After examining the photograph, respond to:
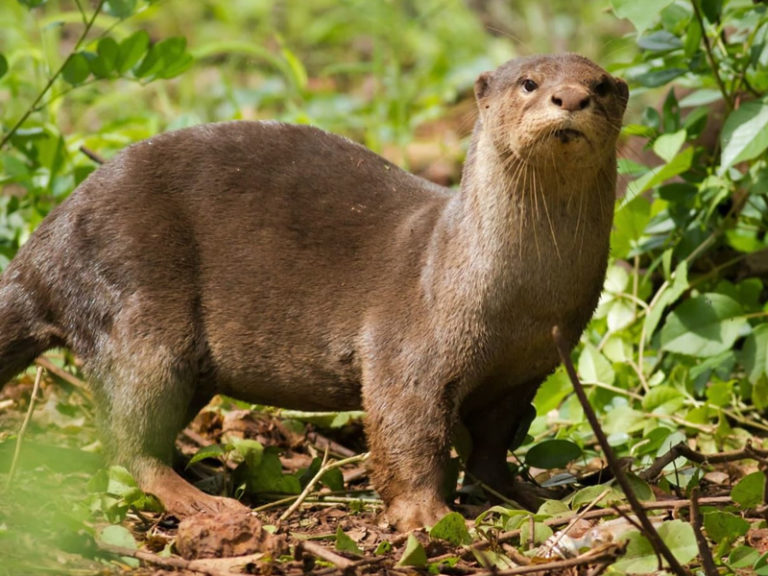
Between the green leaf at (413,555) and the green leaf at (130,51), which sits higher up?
the green leaf at (130,51)

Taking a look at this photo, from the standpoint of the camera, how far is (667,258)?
14.3 feet

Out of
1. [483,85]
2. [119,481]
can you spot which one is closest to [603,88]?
[483,85]

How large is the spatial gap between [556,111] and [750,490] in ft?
3.40

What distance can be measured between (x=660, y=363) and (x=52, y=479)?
2.19m

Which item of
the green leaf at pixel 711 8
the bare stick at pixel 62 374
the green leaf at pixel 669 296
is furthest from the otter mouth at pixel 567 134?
the bare stick at pixel 62 374

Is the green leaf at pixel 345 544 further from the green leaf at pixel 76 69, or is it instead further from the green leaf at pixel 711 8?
the green leaf at pixel 711 8

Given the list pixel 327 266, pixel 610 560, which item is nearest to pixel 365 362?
pixel 327 266

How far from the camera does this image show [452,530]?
3111 mm

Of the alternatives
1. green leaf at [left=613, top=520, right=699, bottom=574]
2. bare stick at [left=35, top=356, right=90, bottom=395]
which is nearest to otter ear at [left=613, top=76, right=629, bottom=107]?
green leaf at [left=613, top=520, right=699, bottom=574]

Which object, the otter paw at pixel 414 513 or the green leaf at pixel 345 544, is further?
the otter paw at pixel 414 513

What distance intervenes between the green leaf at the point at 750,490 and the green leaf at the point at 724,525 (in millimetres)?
126

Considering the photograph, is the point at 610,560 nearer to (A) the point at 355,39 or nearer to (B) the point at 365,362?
(B) the point at 365,362

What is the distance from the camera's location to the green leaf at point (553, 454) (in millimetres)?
3600

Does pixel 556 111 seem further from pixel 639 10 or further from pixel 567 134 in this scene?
pixel 639 10
